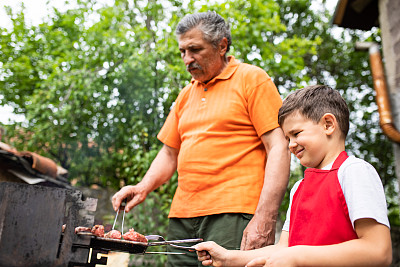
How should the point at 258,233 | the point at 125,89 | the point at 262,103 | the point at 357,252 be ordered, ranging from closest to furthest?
the point at 357,252
the point at 258,233
the point at 262,103
the point at 125,89

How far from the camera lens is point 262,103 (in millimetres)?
2098

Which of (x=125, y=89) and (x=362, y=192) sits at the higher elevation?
(x=125, y=89)

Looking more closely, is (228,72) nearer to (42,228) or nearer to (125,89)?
(42,228)

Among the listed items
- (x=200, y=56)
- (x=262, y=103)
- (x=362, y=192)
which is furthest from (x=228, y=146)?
(x=362, y=192)

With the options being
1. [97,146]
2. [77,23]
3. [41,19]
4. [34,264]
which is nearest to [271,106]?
[34,264]

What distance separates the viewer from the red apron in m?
1.27

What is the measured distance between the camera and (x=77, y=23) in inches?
366

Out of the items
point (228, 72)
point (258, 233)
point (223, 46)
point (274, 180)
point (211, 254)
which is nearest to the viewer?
point (211, 254)

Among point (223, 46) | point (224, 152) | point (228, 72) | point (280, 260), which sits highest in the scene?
point (223, 46)

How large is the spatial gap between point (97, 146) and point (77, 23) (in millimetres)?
4564

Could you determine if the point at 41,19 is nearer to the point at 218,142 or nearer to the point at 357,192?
the point at 218,142

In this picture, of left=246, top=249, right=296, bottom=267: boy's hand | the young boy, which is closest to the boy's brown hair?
the young boy

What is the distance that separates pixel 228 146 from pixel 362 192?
3.20 feet

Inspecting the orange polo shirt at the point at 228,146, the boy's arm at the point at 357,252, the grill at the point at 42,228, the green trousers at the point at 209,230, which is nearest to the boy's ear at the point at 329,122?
the boy's arm at the point at 357,252
